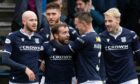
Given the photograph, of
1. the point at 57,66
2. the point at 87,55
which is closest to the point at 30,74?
the point at 57,66

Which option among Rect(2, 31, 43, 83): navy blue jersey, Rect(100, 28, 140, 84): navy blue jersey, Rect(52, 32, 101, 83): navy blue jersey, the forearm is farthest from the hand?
Rect(100, 28, 140, 84): navy blue jersey

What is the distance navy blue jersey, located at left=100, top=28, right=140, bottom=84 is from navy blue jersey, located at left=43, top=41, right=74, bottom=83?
0.74 m

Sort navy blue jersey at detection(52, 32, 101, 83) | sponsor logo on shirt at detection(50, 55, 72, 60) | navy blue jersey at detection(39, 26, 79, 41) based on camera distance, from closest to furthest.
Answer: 1. navy blue jersey at detection(52, 32, 101, 83)
2. sponsor logo on shirt at detection(50, 55, 72, 60)
3. navy blue jersey at detection(39, 26, 79, 41)

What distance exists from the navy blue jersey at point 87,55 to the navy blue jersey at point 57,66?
211 millimetres

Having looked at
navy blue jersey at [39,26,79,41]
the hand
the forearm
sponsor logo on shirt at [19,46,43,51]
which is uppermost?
navy blue jersey at [39,26,79,41]

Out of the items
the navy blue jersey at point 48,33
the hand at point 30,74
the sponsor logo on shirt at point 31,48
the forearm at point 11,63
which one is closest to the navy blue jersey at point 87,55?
the navy blue jersey at point 48,33

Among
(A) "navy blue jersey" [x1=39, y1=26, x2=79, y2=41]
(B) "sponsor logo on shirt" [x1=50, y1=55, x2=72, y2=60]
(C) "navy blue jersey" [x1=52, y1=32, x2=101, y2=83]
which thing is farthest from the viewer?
(A) "navy blue jersey" [x1=39, y1=26, x2=79, y2=41]

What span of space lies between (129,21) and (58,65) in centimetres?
294

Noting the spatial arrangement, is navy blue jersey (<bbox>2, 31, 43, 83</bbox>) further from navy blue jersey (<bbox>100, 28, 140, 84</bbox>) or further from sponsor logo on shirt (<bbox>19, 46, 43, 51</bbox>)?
navy blue jersey (<bbox>100, 28, 140, 84</bbox>)

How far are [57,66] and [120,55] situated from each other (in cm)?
113

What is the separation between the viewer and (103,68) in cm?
1087

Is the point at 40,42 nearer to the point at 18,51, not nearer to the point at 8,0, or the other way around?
the point at 18,51

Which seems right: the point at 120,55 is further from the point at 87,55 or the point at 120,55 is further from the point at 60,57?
the point at 60,57

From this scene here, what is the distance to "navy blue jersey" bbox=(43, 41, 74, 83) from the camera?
10.6 m
